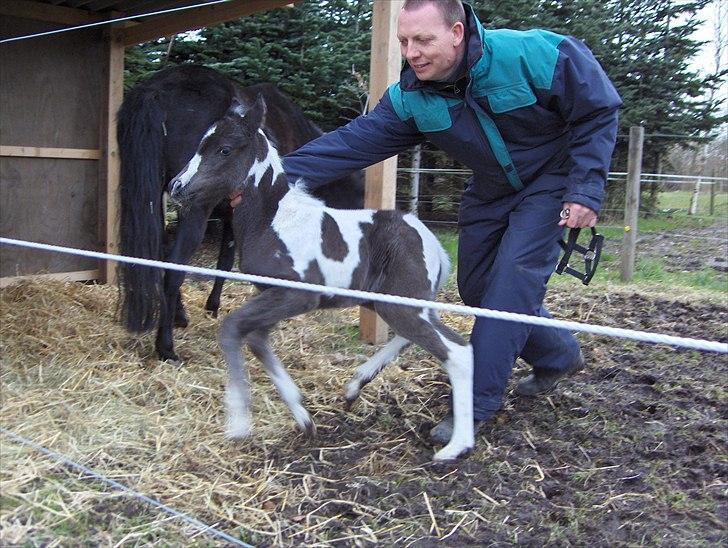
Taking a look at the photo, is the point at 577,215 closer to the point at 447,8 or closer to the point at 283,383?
the point at 447,8

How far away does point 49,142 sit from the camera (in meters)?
6.30

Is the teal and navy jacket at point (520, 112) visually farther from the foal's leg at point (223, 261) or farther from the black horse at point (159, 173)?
the foal's leg at point (223, 261)

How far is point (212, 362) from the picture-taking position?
15.1 ft

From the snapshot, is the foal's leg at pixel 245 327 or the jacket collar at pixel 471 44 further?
the foal's leg at pixel 245 327

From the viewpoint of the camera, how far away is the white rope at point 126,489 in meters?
2.51

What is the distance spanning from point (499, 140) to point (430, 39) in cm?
57

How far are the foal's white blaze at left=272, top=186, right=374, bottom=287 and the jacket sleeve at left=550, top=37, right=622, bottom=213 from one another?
3.48 ft

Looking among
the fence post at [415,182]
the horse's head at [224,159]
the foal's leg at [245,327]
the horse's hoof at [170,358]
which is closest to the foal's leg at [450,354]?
the foal's leg at [245,327]

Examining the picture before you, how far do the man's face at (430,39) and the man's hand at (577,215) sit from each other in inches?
32.5

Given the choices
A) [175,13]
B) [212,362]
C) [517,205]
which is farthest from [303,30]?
[517,205]

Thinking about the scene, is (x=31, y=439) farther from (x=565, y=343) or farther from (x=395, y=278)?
(x=565, y=343)

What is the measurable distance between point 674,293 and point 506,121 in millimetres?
4453

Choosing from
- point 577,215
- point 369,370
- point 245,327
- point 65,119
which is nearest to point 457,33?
point 577,215

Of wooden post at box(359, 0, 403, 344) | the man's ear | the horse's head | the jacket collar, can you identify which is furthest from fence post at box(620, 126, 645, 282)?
the horse's head
